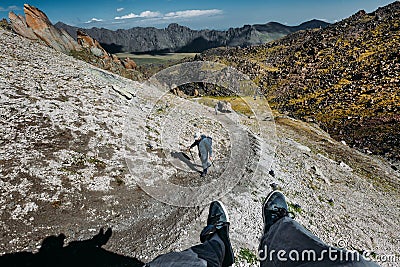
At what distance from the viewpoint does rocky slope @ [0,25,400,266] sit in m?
8.98

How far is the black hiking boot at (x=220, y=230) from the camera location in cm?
698

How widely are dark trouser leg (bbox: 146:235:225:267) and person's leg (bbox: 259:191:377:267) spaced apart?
1.02 meters

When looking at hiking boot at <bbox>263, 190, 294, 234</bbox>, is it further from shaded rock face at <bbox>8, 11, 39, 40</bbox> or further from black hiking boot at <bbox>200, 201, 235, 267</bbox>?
shaded rock face at <bbox>8, 11, 39, 40</bbox>

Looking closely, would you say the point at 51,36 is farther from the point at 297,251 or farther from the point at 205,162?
the point at 297,251

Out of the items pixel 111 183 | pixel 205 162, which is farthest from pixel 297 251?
pixel 111 183

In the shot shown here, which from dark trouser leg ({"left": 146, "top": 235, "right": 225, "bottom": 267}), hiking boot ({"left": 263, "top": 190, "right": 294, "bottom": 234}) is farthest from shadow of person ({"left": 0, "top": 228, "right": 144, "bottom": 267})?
hiking boot ({"left": 263, "top": 190, "right": 294, "bottom": 234})

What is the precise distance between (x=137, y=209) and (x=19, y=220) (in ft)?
12.8

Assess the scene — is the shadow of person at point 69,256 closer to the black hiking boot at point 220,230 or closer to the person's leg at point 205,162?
the black hiking boot at point 220,230

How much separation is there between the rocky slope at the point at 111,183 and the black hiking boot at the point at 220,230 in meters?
1.19

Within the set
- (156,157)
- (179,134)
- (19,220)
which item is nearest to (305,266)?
(19,220)

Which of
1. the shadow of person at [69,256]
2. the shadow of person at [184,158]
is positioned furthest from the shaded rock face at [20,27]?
the shadow of person at [69,256]

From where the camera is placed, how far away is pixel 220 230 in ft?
24.5

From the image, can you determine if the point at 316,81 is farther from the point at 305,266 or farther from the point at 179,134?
the point at 305,266

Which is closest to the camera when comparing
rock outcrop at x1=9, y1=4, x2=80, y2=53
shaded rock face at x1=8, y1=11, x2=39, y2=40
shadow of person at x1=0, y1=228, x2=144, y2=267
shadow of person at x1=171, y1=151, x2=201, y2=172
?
shadow of person at x1=0, y1=228, x2=144, y2=267
